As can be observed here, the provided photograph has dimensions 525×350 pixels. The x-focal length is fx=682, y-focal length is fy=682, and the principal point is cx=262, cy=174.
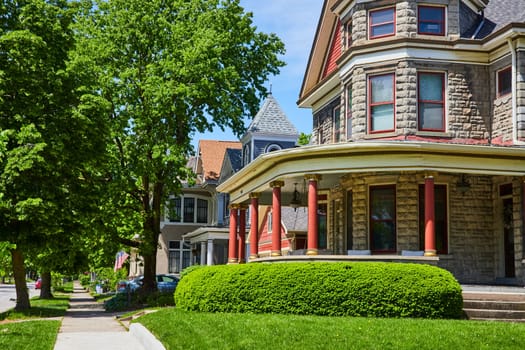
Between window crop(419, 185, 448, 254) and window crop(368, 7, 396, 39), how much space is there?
5.21m

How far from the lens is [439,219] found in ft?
68.5

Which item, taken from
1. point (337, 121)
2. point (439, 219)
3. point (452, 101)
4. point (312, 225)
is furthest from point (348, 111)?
point (312, 225)

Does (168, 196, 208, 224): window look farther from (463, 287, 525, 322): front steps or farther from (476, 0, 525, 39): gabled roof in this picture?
(463, 287, 525, 322): front steps

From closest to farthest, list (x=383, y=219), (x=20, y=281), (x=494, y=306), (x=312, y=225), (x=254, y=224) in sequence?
(x=494, y=306) < (x=312, y=225) < (x=383, y=219) < (x=20, y=281) < (x=254, y=224)

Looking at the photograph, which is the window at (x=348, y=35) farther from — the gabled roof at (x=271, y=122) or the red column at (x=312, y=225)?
the gabled roof at (x=271, y=122)

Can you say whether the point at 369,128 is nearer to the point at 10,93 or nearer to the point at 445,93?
the point at 445,93

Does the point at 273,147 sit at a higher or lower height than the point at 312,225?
higher

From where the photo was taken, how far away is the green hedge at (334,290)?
14.9m

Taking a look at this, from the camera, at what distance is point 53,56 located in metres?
22.9

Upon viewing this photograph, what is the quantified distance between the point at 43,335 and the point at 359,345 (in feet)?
26.1

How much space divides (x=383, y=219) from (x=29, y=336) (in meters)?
11.1

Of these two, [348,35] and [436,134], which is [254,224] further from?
[348,35]

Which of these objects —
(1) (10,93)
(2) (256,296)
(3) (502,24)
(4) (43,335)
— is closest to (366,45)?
(3) (502,24)

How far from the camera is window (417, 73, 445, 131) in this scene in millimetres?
21188
